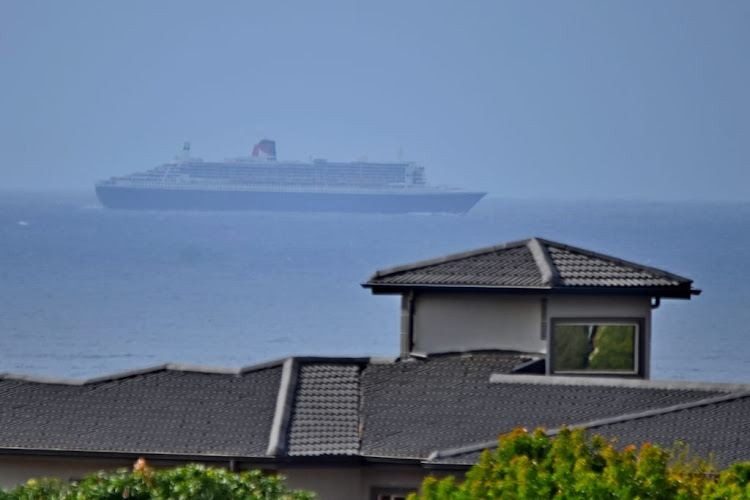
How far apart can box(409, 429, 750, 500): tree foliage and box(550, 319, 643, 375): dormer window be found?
5394mm

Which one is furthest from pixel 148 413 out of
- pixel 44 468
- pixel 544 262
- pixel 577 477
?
pixel 577 477

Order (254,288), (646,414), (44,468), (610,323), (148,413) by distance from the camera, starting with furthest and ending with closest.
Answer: (254,288)
(610,323)
(148,413)
(44,468)
(646,414)

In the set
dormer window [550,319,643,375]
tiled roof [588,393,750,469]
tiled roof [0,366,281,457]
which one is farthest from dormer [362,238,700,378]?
tiled roof [588,393,750,469]

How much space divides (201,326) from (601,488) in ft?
214

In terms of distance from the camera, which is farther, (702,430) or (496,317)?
(496,317)

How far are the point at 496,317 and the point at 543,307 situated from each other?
0.40m

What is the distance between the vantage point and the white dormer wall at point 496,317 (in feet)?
49.2

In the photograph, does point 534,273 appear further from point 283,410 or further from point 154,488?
point 154,488

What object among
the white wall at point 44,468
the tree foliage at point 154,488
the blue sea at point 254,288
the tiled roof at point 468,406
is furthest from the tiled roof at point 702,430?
the blue sea at point 254,288

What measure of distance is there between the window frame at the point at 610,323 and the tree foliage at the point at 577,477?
5.43 meters

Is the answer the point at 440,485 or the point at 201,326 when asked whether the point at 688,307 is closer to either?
the point at 201,326

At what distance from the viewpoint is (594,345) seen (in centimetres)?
1498

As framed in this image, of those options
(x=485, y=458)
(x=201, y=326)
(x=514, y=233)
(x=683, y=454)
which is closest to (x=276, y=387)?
(x=683, y=454)

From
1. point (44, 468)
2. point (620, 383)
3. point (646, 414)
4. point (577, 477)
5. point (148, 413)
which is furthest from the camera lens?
point (620, 383)
